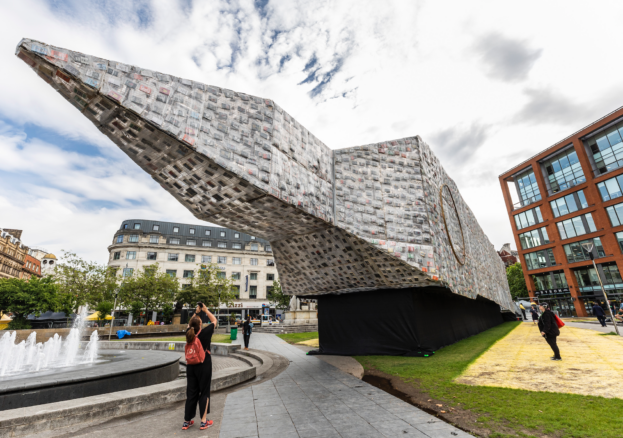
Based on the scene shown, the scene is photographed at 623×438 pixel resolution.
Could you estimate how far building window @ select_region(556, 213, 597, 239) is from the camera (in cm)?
4044

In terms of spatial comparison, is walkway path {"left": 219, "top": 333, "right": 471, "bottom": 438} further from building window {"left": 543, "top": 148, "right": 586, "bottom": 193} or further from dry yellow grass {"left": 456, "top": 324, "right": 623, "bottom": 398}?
building window {"left": 543, "top": 148, "right": 586, "bottom": 193}

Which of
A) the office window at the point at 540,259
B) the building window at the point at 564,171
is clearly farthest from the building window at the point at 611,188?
the office window at the point at 540,259

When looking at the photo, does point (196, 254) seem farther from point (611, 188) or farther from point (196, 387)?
point (611, 188)

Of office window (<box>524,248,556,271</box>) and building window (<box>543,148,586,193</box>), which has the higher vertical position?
building window (<box>543,148,586,193</box>)

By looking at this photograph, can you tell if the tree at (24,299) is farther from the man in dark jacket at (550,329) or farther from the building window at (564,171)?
the building window at (564,171)

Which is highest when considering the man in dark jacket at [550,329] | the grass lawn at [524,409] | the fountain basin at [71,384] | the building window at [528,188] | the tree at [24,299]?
the building window at [528,188]

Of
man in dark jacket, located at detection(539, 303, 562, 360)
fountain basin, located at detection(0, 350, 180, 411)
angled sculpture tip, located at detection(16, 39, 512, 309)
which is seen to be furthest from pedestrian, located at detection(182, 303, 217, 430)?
man in dark jacket, located at detection(539, 303, 562, 360)

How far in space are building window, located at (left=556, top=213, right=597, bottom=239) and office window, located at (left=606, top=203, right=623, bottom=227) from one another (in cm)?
204

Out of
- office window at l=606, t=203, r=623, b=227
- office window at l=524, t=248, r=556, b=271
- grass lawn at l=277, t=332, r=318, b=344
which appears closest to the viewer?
grass lawn at l=277, t=332, r=318, b=344

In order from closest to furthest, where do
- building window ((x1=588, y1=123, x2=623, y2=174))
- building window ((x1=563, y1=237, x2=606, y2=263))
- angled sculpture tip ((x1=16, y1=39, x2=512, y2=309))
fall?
1. angled sculpture tip ((x1=16, y1=39, x2=512, y2=309))
2. building window ((x1=588, y1=123, x2=623, y2=174))
3. building window ((x1=563, y1=237, x2=606, y2=263))

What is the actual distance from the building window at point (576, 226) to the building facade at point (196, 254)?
4446 cm

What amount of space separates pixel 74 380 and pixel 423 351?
1228cm

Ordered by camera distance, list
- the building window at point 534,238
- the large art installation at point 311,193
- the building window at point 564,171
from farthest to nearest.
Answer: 1. the building window at point 534,238
2. the building window at point 564,171
3. the large art installation at point 311,193

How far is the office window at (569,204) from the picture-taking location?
4159cm
